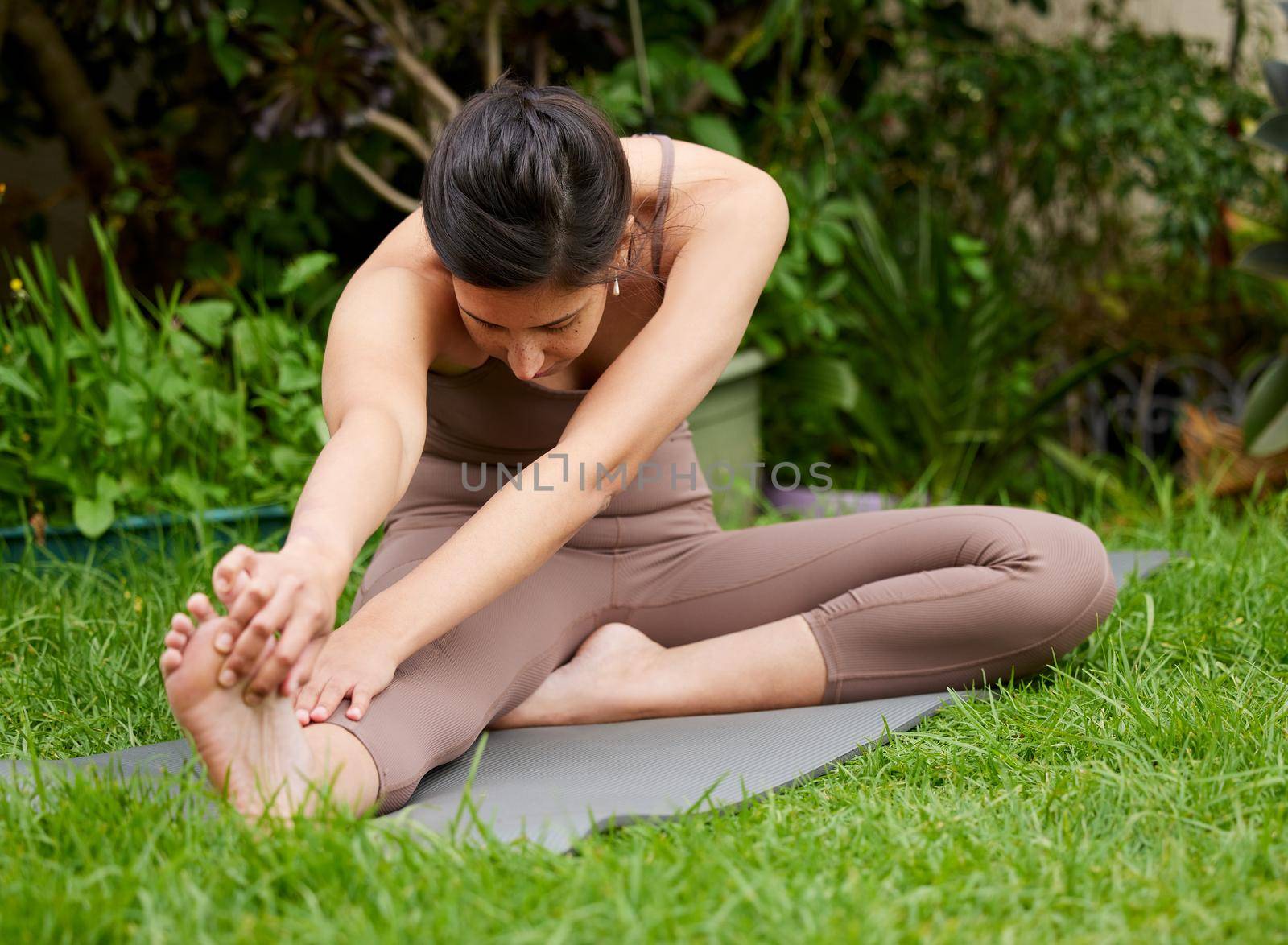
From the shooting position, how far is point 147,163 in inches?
128

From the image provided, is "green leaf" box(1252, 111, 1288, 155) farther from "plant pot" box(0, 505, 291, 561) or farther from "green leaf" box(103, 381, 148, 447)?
"green leaf" box(103, 381, 148, 447)

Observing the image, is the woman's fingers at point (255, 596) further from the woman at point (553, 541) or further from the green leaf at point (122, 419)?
the green leaf at point (122, 419)

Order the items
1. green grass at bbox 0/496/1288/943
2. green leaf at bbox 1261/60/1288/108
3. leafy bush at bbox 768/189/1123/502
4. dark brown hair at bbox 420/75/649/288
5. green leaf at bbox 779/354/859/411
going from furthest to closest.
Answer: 1. leafy bush at bbox 768/189/1123/502
2. green leaf at bbox 779/354/859/411
3. green leaf at bbox 1261/60/1288/108
4. dark brown hair at bbox 420/75/649/288
5. green grass at bbox 0/496/1288/943

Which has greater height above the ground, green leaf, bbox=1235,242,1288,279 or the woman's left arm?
the woman's left arm

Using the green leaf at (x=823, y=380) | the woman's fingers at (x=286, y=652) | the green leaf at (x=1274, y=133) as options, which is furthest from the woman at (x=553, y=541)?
the green leaf at (x=1274, y=133)

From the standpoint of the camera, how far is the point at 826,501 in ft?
10.6

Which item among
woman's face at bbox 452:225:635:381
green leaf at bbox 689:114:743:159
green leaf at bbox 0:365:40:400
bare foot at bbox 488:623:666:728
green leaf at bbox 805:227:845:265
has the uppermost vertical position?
green leaf at bbox 689:114:743:159

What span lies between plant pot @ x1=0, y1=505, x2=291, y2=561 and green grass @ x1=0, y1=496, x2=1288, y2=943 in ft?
2.30

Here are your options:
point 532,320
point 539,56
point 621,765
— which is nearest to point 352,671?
point 621,765

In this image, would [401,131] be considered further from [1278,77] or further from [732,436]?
[1278,77]

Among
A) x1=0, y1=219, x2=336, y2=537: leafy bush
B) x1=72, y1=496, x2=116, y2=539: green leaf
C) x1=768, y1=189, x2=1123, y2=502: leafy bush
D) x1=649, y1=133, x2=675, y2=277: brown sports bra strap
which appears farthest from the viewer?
x1=768, y1=189, x2=1123, y2=502: leafy bush

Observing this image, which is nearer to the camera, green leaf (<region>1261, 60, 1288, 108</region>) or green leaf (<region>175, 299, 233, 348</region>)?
green leaf (<region>175, 299, 233, 348</region>)

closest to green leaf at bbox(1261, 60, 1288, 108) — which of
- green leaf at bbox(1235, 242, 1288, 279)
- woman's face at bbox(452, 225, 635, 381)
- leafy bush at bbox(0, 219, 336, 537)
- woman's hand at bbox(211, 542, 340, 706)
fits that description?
green leaf at bbox(1235, 242, 1288, 279)

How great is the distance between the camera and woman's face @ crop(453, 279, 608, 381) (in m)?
1.52
